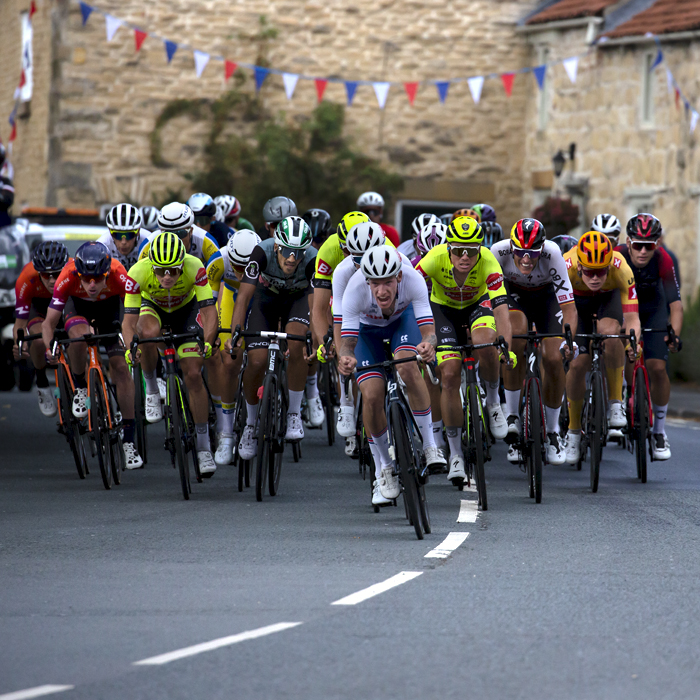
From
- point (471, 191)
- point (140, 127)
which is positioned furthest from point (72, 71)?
point (471, 191)

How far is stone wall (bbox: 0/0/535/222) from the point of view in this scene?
97.6 feet

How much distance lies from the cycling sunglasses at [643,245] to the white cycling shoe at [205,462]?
13.3ft

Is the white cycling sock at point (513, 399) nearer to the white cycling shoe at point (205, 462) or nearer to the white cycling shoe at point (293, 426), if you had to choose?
the white cycling shoe at point (293, 426)

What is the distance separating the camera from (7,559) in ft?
26.5

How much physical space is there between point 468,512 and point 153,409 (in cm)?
265

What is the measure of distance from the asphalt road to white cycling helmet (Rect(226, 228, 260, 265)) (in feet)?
5.96

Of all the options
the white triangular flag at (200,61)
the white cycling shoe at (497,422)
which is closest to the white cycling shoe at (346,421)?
the white cycling shoe at (497,422)

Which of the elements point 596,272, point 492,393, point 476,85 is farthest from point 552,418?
point 476,85

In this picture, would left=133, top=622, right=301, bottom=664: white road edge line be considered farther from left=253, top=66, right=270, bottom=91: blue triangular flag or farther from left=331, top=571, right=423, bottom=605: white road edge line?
left=253, top=66, right=270, bottom=91: blue triangular flag

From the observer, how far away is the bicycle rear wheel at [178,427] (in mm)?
10164

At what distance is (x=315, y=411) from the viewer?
13016 millimetres

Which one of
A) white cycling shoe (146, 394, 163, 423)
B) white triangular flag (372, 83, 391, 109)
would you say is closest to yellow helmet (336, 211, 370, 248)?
white cycling shoe (146, 394, 163, 423)

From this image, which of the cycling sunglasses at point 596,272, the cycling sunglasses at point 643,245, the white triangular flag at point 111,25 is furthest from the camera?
the white triangular flag at point 111,25

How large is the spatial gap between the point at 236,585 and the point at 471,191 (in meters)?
25.5
